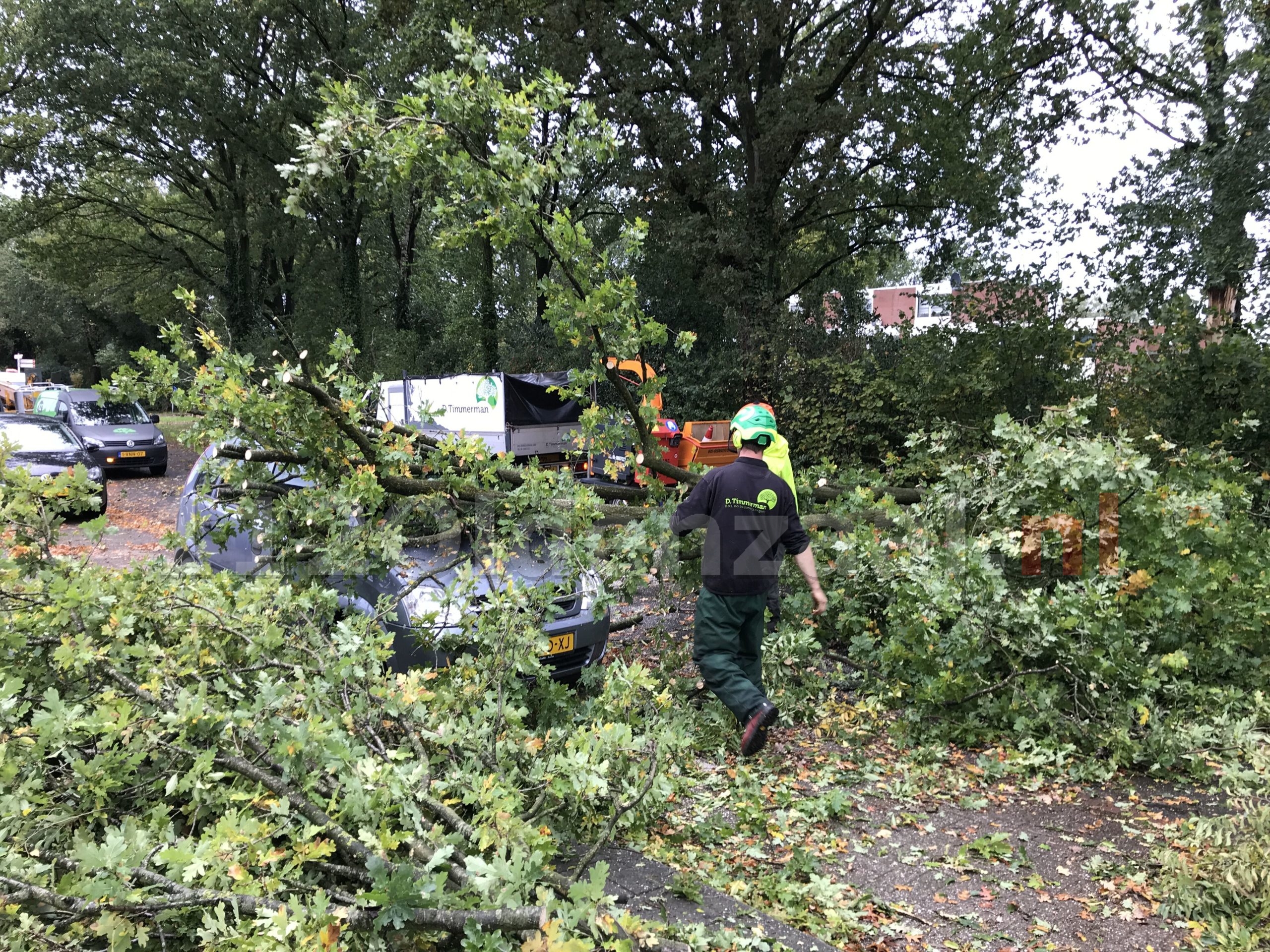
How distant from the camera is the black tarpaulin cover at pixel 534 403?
15.3m

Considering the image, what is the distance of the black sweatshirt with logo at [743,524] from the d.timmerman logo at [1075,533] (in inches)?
64.7

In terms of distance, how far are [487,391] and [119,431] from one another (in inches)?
338

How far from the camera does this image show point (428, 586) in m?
5.02

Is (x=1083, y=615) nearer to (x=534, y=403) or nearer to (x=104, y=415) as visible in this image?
(x=534, y=403)

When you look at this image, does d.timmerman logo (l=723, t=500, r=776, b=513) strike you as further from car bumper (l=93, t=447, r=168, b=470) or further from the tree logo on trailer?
car bumper (l=93, t=447, r=168, b=470)

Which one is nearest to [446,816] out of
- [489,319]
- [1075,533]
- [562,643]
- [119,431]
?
[562,643]

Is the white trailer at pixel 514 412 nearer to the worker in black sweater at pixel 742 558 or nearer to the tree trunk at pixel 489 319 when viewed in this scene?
the tree trunk at pixel 489 319

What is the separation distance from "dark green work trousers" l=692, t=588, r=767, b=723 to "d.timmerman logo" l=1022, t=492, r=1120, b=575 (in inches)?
75.8

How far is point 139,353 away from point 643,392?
326 centimetres

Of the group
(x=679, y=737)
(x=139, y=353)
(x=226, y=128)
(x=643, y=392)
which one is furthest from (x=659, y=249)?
(x=679, y=737)

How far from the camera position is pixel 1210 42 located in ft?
28.1

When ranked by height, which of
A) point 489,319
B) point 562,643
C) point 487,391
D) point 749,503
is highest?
point 489,319

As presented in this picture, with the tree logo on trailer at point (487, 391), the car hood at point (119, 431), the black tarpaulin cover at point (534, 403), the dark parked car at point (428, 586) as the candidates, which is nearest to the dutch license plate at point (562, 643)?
the dark parked car at point (428, 586)

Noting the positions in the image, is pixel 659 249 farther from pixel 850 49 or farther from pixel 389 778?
pixel 389 778
